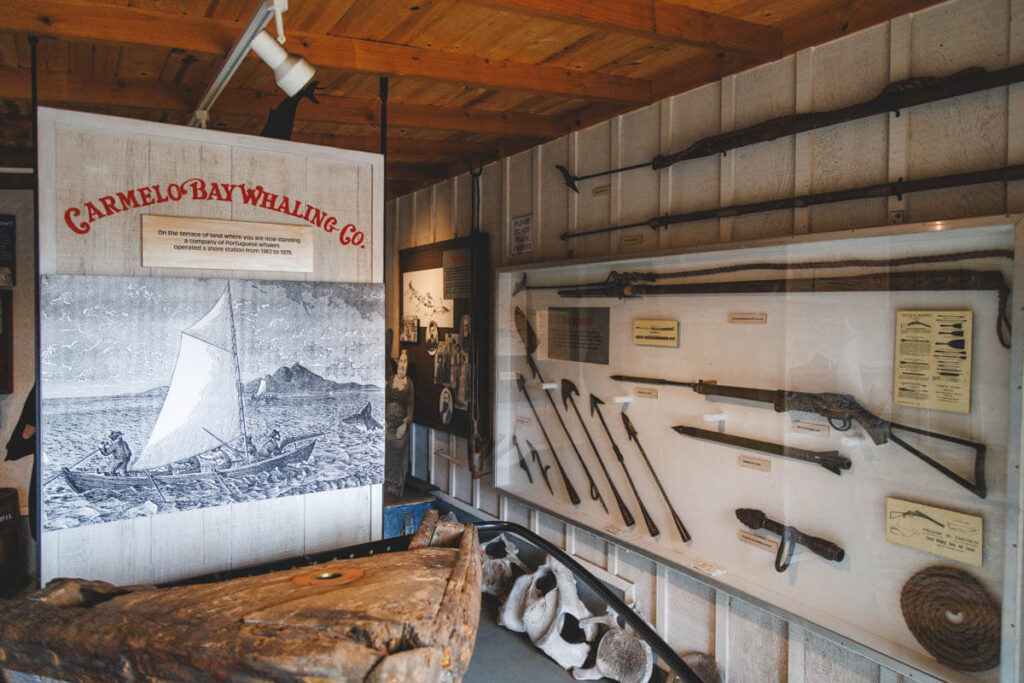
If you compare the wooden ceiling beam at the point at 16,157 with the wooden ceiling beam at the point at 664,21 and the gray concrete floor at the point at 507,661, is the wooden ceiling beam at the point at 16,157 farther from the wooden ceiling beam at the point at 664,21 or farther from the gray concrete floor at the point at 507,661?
the gray concrete floor at the point at 507,661

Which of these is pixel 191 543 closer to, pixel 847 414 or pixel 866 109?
pixel 847 414

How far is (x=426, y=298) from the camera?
457 centimetres

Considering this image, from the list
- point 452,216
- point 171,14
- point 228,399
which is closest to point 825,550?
point 228,399

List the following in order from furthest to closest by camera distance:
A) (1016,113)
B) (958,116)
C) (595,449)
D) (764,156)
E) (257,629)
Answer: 1. (595,449)
2. (764,156)
3. (958,116)
4. (1016,113)
5. (257,629)

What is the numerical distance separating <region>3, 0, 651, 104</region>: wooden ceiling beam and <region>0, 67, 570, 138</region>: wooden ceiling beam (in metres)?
0.63

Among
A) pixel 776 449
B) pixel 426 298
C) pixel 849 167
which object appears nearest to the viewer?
pixel 849 167

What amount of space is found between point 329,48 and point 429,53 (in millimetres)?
398

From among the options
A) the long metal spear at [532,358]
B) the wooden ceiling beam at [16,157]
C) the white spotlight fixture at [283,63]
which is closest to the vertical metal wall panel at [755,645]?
the long metal spear at [532,358]

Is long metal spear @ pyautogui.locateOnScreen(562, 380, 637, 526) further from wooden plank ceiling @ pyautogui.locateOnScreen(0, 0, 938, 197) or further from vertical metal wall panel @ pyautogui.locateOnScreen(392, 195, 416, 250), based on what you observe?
vertical metal wall panel @ pyautogui.locateOnScreen(392, 195, 416, 250)

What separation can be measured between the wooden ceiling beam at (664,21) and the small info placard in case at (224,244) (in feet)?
3.21

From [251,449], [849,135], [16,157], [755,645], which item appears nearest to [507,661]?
[755,645]

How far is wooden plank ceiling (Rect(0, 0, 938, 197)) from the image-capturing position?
2.10 m

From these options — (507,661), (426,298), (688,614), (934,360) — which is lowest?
(507,661)

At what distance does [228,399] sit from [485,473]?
2027mm
